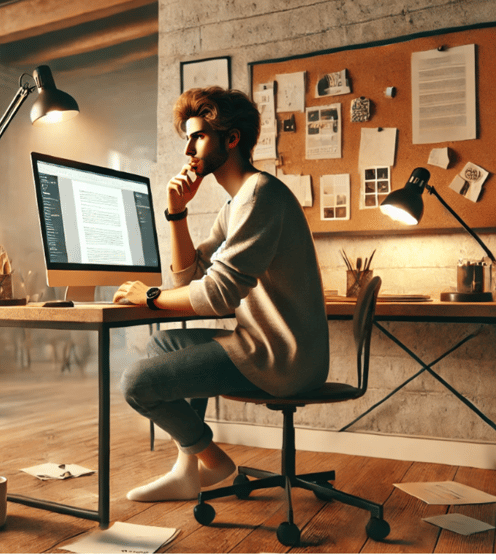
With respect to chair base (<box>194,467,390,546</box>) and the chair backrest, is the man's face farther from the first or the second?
chair base (<box>194,467,390,546</box>)

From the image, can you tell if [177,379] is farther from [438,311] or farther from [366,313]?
[438,311]

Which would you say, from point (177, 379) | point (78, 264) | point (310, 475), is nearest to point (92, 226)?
point (78, 264)

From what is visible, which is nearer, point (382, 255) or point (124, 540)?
point (124, 540)

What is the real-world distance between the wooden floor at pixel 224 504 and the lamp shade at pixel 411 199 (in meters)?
1.02

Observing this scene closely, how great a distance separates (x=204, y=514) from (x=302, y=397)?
460 mm

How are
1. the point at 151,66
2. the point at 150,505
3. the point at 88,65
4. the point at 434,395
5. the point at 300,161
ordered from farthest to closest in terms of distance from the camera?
the point at 88,65, the point at 151,66, the point at 300,161, the point at 434,395, the point at 150,505

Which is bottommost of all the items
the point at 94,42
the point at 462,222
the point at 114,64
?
the point at 462,222

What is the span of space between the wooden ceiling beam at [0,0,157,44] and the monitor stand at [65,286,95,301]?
226 centimetres

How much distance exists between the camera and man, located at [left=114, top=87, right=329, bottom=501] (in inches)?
63.5

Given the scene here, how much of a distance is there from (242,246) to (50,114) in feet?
3.22

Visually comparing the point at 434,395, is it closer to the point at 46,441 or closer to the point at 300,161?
the point at 300,161

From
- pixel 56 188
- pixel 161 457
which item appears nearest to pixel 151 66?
pixel 56 188

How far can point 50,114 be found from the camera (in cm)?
211

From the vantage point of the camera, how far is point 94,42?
405 centimetres
